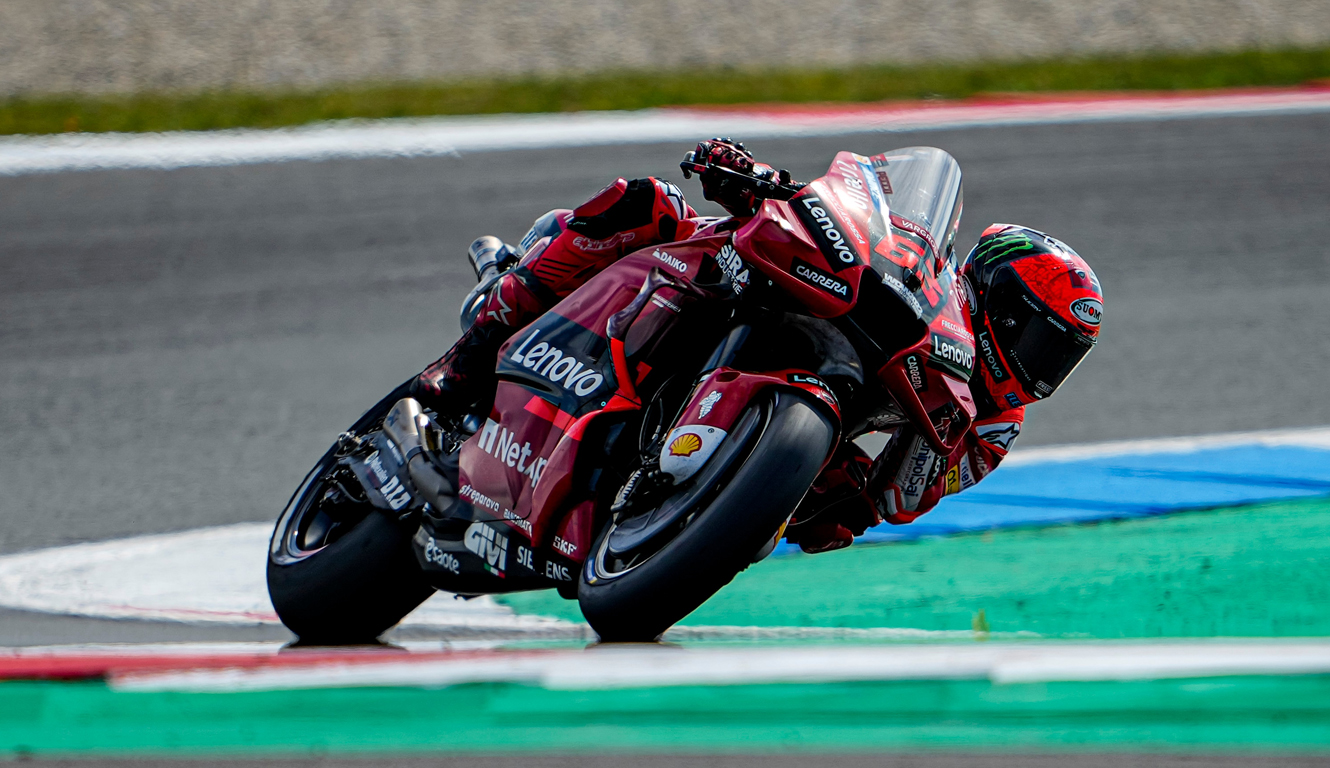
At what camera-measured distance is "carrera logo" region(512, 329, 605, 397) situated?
11.0 ft

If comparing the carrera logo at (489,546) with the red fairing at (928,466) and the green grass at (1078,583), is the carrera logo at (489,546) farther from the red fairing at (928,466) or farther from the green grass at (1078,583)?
the red fairing at (928,466)

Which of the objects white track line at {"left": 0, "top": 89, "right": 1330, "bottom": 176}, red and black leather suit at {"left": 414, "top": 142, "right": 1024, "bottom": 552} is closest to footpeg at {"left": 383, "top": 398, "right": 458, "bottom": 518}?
red and black leather suit at {"left": 414, "top": 142, "right": 1024, "bottom": 552}

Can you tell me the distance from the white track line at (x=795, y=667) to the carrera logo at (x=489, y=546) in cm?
73

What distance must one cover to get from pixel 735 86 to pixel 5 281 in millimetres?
4920

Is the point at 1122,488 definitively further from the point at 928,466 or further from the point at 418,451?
the point at 418,451

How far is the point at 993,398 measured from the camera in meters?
3.48

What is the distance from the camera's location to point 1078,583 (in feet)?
13.6

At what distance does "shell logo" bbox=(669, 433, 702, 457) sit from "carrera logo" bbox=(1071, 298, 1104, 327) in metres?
1.08

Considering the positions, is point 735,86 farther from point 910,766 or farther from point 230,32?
point 910,766

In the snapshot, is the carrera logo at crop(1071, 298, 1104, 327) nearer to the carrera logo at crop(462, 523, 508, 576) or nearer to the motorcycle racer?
the motorcycle racer

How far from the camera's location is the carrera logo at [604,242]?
3.68 m

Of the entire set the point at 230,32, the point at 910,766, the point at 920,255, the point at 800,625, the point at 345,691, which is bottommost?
the point at 230,32

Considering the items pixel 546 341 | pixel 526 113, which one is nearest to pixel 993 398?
pixel 546 341

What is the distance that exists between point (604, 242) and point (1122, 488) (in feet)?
8.36
